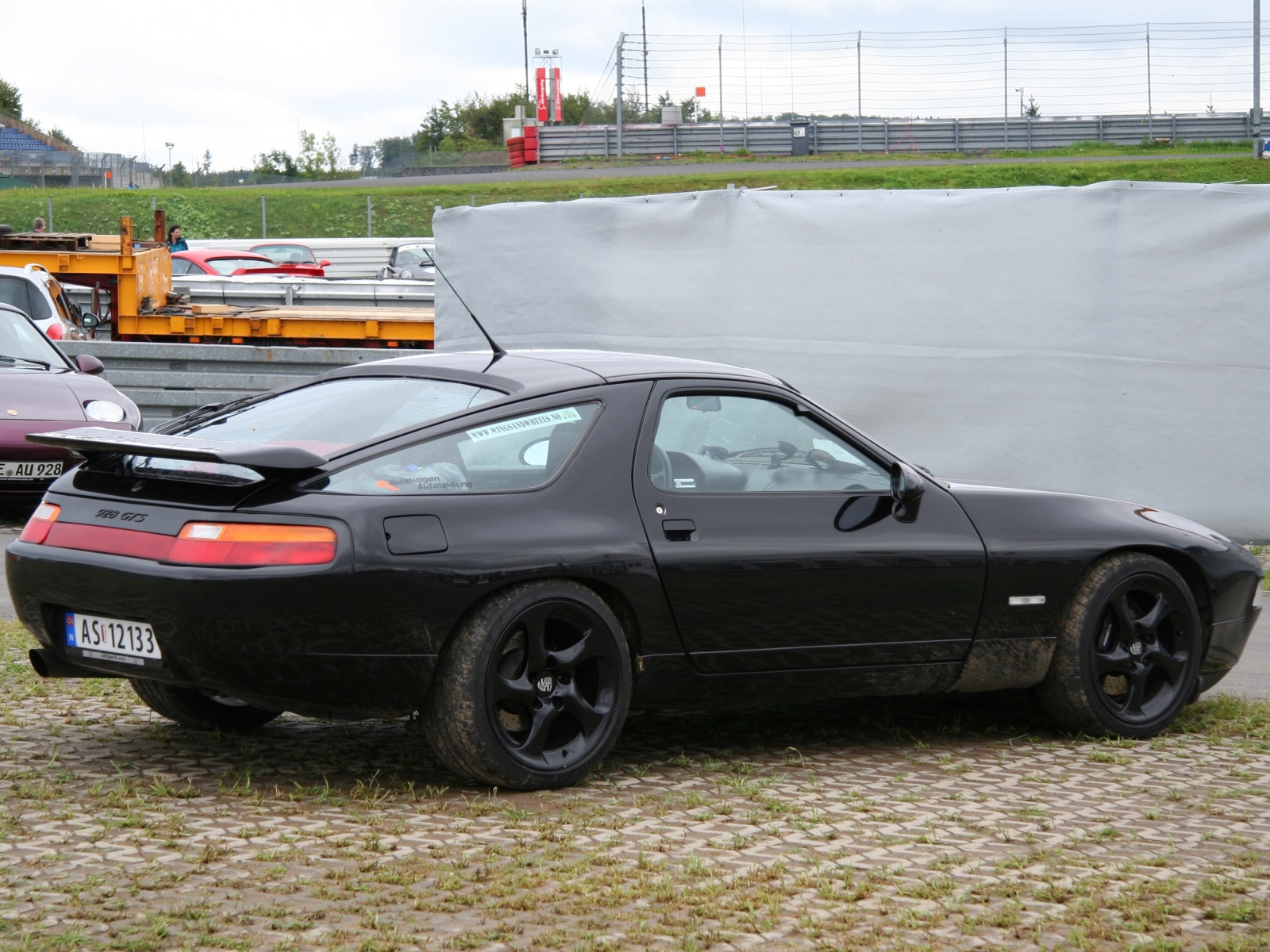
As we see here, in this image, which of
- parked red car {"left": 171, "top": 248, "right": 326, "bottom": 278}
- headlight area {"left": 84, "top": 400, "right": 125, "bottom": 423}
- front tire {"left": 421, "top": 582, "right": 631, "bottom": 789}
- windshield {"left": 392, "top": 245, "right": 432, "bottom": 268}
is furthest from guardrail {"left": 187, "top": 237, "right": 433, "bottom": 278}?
front tire {"left": 421, "top": 582, "right": 631, "bottom": 789}

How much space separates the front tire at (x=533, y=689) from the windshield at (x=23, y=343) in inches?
320

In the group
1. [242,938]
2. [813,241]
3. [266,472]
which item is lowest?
[242,938]

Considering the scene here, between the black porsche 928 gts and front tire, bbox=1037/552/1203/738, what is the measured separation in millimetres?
11

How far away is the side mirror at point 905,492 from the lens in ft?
17.0

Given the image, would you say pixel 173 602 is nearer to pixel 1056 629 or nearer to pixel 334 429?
pixel 334 429

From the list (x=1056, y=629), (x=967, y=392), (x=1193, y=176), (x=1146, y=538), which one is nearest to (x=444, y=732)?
(x=1056, y=629)

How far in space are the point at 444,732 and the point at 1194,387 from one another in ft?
23.7

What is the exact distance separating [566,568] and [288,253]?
88.8 ft

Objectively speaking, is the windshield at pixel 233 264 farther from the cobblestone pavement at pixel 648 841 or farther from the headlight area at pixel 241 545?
the headlight area at pixel 241 545

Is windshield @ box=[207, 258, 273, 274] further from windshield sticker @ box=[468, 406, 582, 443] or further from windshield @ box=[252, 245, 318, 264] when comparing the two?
windshield sticker @ box=[468, 406, 582, 443]

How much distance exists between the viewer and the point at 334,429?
4.74 meters

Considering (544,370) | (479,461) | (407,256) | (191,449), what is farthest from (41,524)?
(407,256)

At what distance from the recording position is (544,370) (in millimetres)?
5035

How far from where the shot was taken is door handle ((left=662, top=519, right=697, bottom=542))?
474 cm
